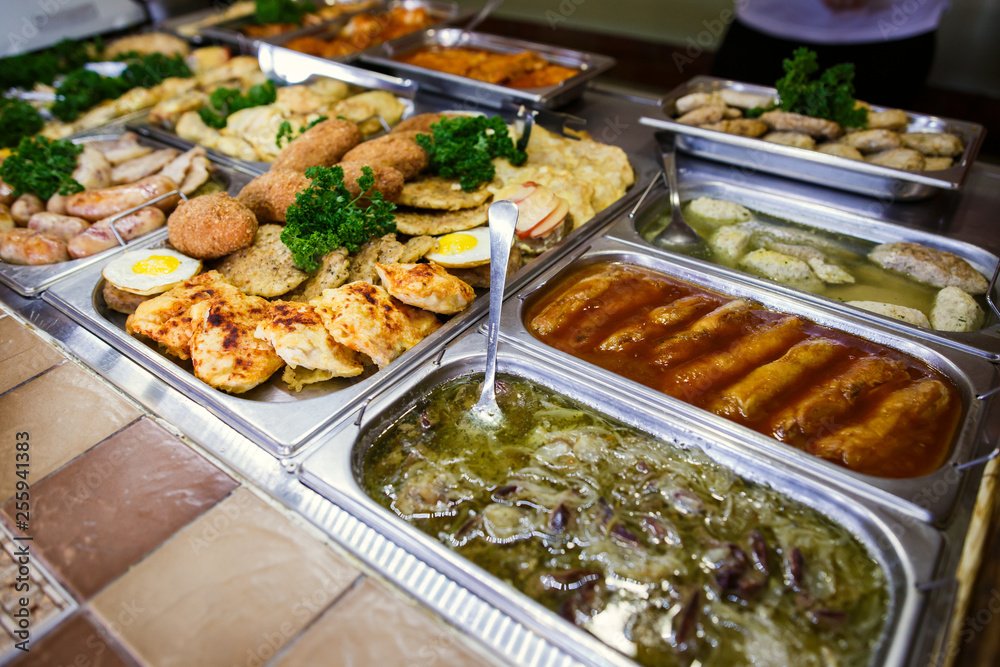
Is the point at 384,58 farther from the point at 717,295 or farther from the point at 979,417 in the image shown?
the point at 979,417

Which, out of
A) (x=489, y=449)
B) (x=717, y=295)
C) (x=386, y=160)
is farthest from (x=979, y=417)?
(x=386, y=160)

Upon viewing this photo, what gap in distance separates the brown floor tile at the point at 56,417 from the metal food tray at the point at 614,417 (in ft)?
2.63

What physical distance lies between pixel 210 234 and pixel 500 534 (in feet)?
6.74

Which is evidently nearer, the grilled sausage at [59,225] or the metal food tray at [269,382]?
the metal food tray at [269,382]

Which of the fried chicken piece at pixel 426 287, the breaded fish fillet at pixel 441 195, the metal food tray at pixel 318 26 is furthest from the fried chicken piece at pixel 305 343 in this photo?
the metal food tray at pixel 318 26

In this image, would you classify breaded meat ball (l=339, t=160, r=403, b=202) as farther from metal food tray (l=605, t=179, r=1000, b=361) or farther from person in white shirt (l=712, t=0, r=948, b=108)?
person in white shirt (l=712, t=0, r=948, b=108)

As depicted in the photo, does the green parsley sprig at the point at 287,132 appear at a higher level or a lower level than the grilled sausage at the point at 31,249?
higher

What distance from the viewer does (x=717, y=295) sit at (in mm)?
2795

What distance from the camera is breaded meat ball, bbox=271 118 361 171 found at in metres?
3.36

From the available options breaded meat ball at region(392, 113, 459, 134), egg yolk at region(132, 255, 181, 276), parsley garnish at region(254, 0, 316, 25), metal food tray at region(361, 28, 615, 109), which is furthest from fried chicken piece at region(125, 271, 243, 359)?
parsley garnish at region(254, 0, 316, 25)

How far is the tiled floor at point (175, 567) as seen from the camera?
1.52 metres

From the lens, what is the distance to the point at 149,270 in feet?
9.16

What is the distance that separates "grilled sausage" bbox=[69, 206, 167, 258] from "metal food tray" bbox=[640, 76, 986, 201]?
2.89 metres

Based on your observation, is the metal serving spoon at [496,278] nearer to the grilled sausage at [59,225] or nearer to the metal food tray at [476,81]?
the metal food tray at [476,81]
